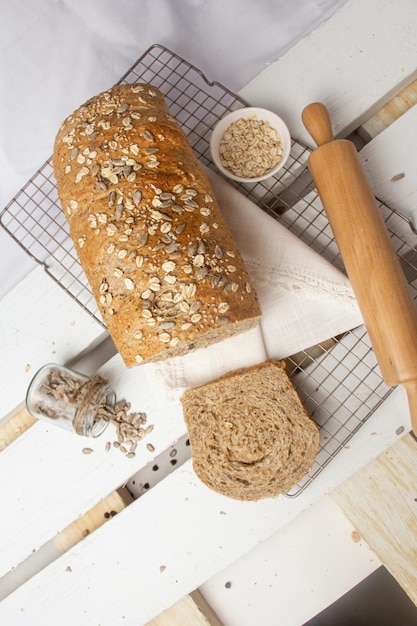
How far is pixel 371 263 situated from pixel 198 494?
3.61 ft

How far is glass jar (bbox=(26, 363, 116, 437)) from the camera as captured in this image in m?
1.93

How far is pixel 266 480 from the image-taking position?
180cm

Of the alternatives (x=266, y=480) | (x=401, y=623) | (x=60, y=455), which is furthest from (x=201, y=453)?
(x=401, y=623)

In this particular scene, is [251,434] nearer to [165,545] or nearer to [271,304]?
[271,304]

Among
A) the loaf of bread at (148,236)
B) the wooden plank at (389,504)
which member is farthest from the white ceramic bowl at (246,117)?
the wooden plank at (389,504)

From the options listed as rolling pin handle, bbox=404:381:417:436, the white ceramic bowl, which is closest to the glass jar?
the white ceramic bowl

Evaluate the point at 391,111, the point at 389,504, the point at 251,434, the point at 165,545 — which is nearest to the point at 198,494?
the point at 165,545

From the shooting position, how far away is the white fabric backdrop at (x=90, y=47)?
6.73 ft

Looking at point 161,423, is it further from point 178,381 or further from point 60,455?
point 60,455

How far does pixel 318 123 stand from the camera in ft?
5.90

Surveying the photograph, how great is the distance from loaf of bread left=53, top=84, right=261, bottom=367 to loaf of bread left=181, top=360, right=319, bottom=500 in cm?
26

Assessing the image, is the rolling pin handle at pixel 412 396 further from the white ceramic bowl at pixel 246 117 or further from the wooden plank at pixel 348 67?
the wooden plank at pixel 348 67

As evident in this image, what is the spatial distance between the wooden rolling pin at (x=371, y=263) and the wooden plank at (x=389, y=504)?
0.84 ft

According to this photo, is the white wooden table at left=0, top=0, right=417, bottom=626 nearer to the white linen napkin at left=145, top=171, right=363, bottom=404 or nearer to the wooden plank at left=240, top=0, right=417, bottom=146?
the wooden plank at left=240, top=0, right=417, bottom=146
